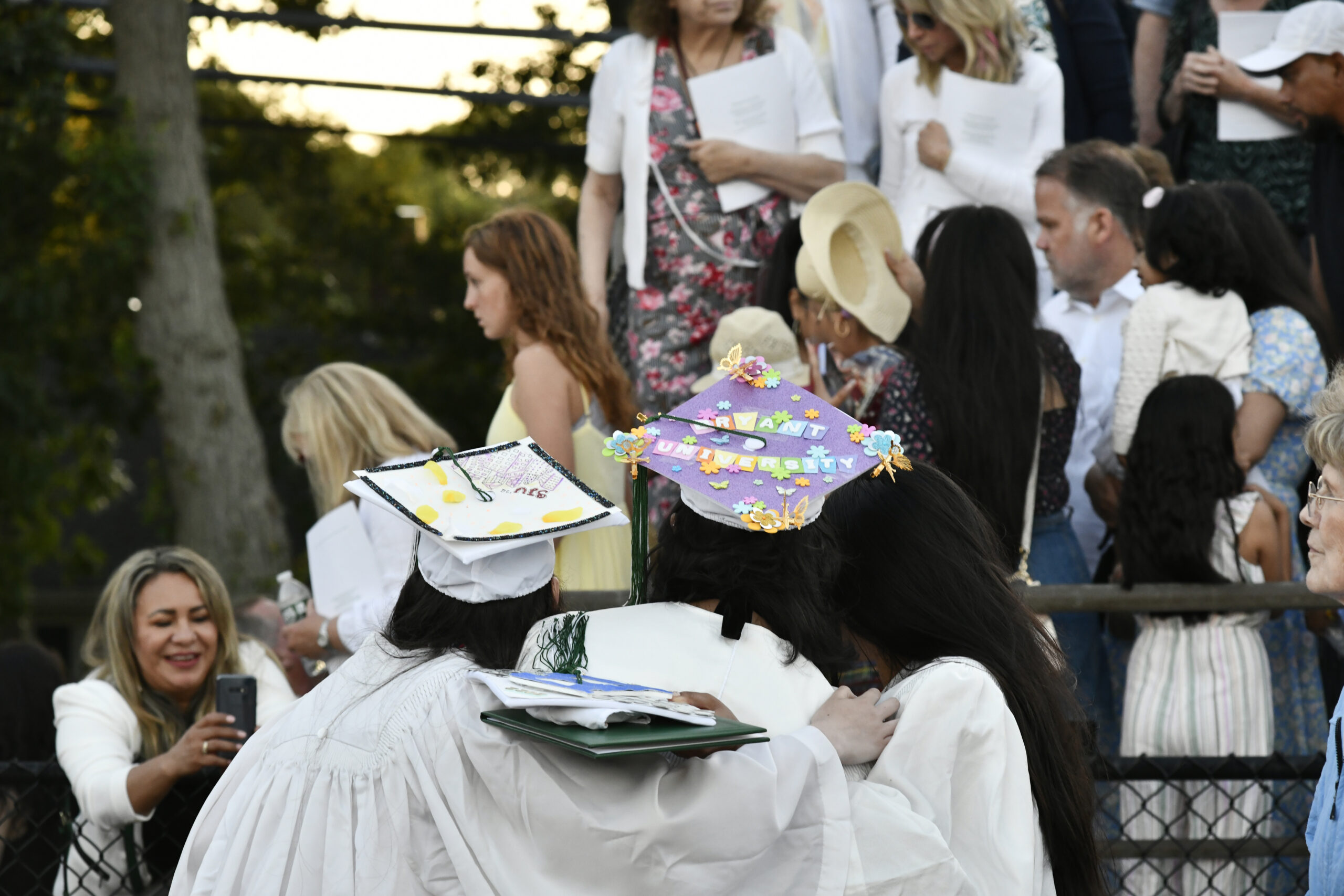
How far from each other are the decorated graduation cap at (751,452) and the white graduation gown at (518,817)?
385 mm

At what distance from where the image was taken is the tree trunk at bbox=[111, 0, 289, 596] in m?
8.22

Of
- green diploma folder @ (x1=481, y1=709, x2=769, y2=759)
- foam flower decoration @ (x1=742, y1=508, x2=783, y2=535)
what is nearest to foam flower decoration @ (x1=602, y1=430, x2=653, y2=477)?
foam flower decoration @ (x1=742, y1=508, x2=783, y2=535)

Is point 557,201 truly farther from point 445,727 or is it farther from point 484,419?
point 445,727

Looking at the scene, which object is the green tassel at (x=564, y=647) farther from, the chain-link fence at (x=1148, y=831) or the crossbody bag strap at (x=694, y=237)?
the crossbody bag strap at (x=694, y=237)

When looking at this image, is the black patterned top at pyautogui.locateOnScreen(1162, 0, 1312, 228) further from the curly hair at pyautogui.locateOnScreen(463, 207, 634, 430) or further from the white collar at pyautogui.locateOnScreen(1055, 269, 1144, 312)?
the curly hair at pyautogui.locateOnScreen(463, 207, 634, 430)

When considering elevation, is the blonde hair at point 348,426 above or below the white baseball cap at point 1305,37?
below

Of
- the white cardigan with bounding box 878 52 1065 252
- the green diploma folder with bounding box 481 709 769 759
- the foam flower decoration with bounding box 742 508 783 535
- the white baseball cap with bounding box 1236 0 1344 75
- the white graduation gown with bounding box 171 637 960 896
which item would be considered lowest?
the white graduation gown with bounding box 171 637 960 896

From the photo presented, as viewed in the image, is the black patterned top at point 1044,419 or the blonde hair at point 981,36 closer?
the black patterned top at point 1044,419

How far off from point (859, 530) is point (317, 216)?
10.8 m

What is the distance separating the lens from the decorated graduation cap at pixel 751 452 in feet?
8.38

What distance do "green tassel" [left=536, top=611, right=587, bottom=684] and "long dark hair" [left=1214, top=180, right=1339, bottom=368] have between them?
2.78 metres

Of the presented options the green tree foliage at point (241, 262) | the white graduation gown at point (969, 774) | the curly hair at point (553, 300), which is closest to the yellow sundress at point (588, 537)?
the curly hair at point (553, 300)

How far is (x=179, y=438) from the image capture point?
848 centimetres

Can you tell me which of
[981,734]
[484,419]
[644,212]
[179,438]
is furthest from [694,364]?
[484,419]
